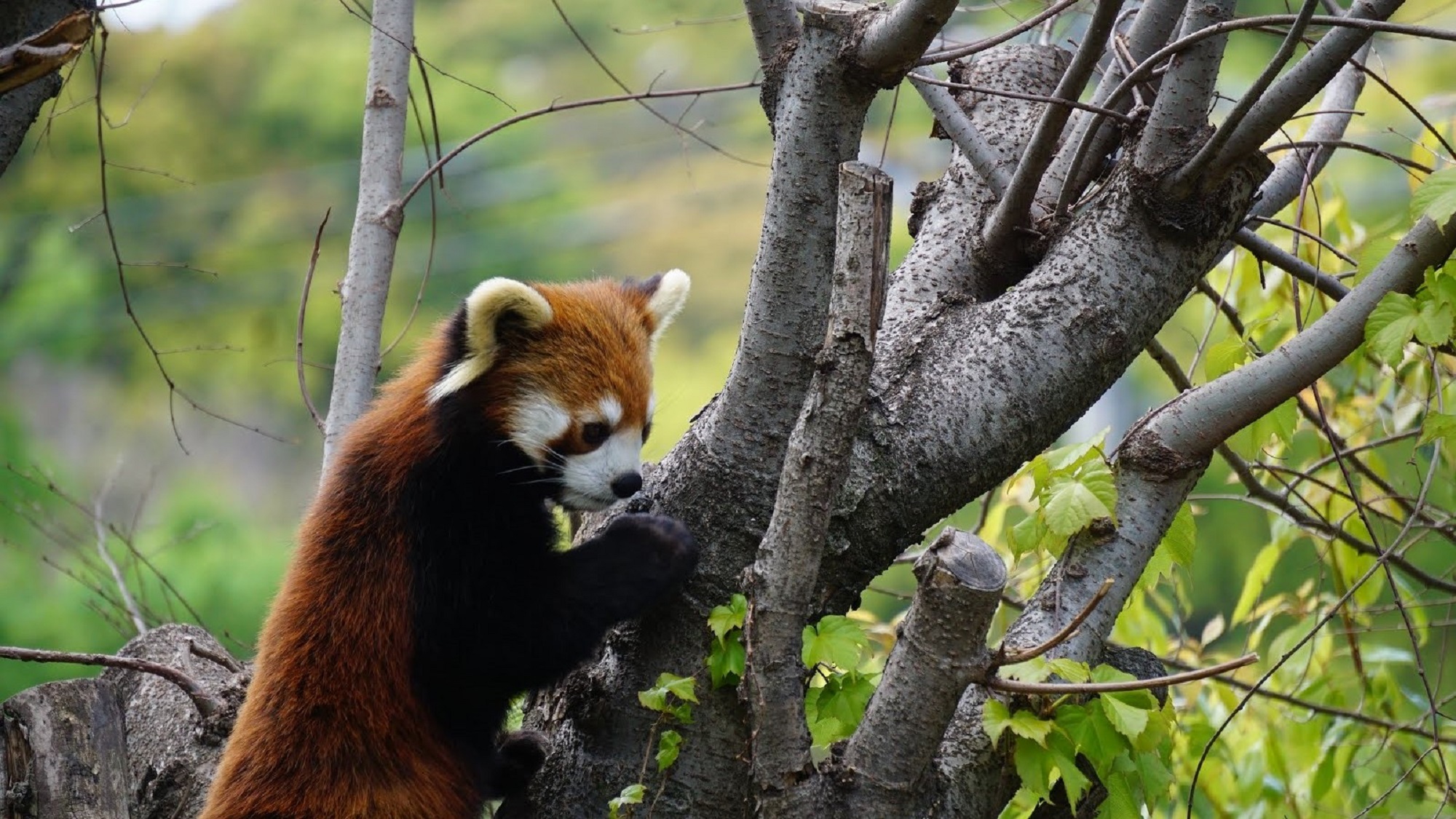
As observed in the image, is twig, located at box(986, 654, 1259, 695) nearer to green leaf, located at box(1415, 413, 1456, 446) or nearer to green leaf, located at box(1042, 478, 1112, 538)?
green leaf, located at box(1042, 478, 1112, 538)

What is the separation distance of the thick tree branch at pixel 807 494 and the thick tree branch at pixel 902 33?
21cm

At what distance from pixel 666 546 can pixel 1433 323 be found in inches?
47.3

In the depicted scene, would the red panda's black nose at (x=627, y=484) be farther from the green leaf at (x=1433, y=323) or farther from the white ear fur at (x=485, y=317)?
the green leaf at (x=1433, y=323)

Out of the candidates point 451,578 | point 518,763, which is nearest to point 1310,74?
point 451,578

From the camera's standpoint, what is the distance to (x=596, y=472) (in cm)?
246

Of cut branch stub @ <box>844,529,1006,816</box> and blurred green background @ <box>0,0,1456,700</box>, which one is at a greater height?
blurred green background @ <box>0,0,1456,700</box>

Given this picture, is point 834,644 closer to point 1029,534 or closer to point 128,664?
point 1029,534

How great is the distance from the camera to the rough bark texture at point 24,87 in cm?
234

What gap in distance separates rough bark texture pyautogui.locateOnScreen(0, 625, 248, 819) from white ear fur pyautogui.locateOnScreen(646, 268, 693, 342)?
118cm

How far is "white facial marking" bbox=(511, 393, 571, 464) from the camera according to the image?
2.46m

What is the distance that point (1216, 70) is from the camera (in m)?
2.08

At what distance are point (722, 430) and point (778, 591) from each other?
396mm

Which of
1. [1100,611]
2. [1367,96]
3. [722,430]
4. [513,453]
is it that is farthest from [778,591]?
[1367,96]

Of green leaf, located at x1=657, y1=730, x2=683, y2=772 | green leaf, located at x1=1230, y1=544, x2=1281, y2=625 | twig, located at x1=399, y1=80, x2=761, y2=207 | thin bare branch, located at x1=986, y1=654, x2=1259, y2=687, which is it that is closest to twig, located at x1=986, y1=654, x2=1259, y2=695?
thin bare branch, located at x1=986, y1=654, x2=1259, y2=687
